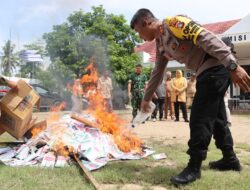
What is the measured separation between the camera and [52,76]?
2411cm

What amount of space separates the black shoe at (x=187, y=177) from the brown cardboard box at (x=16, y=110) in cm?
294

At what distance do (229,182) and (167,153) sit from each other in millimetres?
1969

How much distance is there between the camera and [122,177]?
4430mm

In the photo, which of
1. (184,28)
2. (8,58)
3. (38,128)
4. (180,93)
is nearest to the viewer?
(184,28)

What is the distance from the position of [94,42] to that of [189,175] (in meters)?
17.3

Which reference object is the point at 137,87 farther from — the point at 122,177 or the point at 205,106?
the point at 205,106

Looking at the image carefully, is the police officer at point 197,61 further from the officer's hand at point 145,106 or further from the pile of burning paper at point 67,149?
the pile of burning paper at point 67,149

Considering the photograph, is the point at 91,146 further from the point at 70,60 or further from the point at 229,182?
the point at 70,60

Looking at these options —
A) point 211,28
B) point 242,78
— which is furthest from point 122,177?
point 211,28

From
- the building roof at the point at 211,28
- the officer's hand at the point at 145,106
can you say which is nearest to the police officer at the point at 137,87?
the officer's hand at the point at 145,106

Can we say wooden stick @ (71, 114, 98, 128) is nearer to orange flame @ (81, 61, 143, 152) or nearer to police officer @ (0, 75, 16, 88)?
orange flame @ (81, 61, 143, 152)

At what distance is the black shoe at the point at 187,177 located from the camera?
4.05m

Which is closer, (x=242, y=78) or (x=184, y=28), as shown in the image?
(x=242, y=78)

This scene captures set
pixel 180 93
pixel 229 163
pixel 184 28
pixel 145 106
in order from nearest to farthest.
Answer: pixel 184 28 < pixel 229 163 < pixel 145 106 < pixel 180 93
